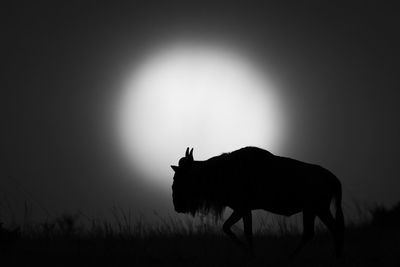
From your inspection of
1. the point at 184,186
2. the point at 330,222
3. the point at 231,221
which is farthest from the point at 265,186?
the point at 184,186

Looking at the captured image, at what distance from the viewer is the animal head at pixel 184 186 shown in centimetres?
1214

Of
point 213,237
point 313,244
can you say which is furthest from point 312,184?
point 213,237

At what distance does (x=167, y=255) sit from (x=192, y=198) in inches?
67.5

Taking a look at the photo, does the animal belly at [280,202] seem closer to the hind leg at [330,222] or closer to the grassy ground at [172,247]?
the hind leg at [330,222]

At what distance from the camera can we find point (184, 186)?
12.3 m

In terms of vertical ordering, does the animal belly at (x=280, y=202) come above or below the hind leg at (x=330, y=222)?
above

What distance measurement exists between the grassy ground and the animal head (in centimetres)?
72

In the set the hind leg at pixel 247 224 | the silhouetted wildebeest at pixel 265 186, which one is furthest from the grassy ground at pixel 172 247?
the silhouetted wildebeest at pixel 265 186

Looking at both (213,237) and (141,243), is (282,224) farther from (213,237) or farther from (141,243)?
(141,243)

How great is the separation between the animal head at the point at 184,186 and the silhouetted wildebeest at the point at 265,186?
0.8 inches

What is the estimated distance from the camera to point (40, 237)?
12.8 m

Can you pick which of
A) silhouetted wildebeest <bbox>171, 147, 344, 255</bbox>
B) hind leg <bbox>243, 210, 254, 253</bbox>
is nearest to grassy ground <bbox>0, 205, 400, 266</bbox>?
hind leg <bbox>243, 210, 254, 253</bbox>

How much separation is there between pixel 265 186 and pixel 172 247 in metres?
2.17

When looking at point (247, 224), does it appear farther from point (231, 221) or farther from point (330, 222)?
point (330, 222)
